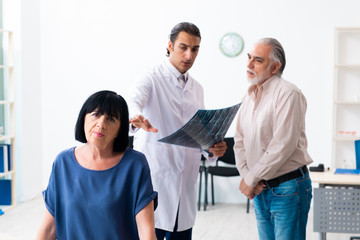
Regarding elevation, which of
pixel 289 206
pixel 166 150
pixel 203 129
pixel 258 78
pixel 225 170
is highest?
pixel 258 78

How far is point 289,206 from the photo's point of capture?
7.18ft

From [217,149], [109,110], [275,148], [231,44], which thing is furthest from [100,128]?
[231,44]

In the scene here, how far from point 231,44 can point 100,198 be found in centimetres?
446

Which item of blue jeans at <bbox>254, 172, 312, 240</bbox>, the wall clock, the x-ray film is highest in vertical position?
the wall clock

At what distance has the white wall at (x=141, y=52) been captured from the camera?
561 cm

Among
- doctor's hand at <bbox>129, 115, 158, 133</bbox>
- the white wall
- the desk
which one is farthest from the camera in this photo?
the white wall

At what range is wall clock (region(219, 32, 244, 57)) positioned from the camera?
5.74 m

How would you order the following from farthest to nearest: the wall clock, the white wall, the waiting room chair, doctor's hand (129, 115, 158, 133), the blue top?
the wall clock
the white wall
the waiting room chair
doctor's hand (129, 115, 158, 133)
the blue top

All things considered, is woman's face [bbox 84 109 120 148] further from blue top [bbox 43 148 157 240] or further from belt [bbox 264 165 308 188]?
belt [bbox 264 165 308 188]

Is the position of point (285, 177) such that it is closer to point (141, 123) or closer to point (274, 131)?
point (274, 131)

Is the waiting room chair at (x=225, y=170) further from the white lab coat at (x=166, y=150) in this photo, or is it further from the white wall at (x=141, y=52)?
the white lab coat at (x=166, y=150)

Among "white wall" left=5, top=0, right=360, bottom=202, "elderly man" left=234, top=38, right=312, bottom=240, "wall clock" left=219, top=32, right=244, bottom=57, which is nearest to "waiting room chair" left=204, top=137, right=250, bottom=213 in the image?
"white wall" left=5, top=0, right=360, bottom=202

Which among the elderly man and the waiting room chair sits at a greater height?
the elderly man

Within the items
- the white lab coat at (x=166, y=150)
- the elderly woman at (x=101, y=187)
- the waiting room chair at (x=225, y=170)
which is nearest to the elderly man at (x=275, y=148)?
the white lab coat at (x=166, y=150)
